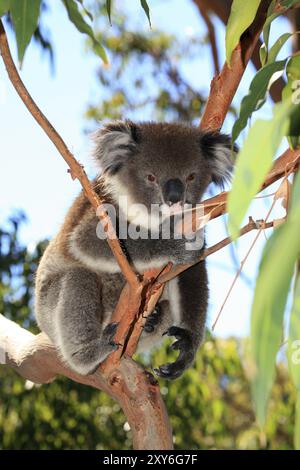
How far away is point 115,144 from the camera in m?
2.44

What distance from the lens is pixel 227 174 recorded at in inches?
102

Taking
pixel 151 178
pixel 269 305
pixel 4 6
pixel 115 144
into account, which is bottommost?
pixel 269 305

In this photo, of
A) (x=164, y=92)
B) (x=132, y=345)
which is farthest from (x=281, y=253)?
(x=164, y=92)

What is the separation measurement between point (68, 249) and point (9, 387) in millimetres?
1829

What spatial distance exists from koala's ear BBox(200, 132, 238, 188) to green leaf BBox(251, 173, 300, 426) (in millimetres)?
1738

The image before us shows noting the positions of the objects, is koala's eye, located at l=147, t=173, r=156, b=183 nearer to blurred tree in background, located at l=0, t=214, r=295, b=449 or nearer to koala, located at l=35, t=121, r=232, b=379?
koala, located at l=35, t=121, r=232, b=379

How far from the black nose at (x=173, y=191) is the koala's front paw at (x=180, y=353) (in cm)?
47

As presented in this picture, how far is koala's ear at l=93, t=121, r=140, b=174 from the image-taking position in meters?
2.44

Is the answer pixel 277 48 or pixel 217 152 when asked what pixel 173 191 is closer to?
pixel 217 152

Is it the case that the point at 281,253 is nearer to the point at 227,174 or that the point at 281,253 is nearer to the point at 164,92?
the point at 227,174

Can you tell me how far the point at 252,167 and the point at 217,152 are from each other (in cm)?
173

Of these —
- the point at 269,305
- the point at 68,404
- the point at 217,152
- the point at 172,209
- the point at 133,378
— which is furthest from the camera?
the point at 68,404

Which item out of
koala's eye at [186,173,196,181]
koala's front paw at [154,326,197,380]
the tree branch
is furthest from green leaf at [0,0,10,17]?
koala's front paw at [154,326,197,380]

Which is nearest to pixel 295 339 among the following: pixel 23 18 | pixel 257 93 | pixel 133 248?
pixel 257 93
